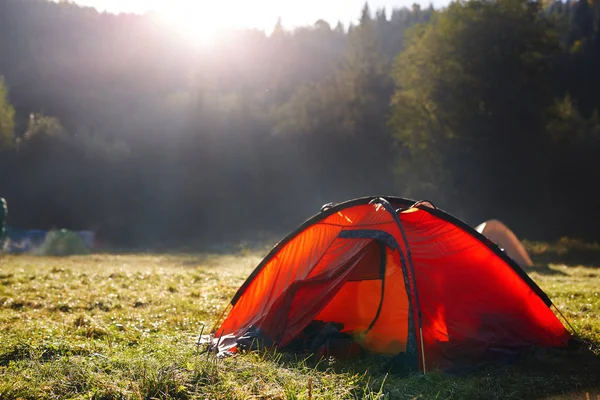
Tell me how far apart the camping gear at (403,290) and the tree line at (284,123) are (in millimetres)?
25682

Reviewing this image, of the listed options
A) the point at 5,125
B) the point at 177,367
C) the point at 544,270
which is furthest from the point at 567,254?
the point at 5,125

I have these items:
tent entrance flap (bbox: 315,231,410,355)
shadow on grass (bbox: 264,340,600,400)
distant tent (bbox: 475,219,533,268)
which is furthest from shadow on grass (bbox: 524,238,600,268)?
shadow on grass (bbox: 264,340,600,400)

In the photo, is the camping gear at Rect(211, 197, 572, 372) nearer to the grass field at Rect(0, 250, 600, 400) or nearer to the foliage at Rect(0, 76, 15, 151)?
the grass field at Rect(0, 250, 600, 400)

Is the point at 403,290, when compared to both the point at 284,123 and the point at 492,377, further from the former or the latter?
the point at 284,123

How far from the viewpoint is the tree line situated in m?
31.5

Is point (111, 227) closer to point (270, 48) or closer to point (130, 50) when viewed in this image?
point (130, 50)

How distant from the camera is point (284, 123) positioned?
4281cm

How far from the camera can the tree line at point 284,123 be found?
1239 inches

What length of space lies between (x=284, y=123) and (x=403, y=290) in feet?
120

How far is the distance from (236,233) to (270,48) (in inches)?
963

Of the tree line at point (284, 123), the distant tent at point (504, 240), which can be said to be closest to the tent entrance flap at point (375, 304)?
the distant tent at point (504, 240)

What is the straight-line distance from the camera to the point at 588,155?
32844 millimetres

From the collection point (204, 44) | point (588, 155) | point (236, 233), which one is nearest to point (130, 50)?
point (204, 44)

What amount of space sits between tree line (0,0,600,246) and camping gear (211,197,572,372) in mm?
25682
